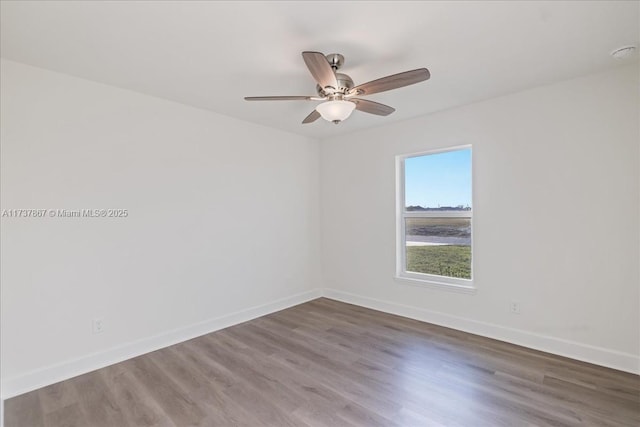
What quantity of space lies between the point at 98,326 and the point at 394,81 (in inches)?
121

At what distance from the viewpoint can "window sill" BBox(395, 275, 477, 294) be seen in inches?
129

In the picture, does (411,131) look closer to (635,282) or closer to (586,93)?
(586,93)

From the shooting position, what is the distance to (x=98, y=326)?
8.54 feet

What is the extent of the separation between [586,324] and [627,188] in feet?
3.85

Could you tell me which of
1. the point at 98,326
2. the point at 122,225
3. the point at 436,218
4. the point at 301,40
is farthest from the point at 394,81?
the point at 98,326

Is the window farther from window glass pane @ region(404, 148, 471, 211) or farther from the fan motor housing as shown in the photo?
the fan motor housing

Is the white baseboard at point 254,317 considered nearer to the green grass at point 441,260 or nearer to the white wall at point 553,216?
the white wall at point 553,216

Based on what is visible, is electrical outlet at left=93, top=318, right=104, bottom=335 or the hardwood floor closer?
the hardwood floor

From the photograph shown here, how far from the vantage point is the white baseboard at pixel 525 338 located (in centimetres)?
244

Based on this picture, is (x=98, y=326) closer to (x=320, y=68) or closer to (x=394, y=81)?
(x=320, y=68)

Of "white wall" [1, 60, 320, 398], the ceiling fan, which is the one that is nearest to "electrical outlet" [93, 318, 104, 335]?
"white wall" [1, 60, 320, 398]

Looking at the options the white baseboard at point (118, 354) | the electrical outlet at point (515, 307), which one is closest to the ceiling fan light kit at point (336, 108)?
the electrical outlet at point (515, 307)

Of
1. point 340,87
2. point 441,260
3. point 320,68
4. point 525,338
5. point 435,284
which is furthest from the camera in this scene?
point 441,260

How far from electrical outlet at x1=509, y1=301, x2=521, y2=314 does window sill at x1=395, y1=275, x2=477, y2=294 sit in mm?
343
